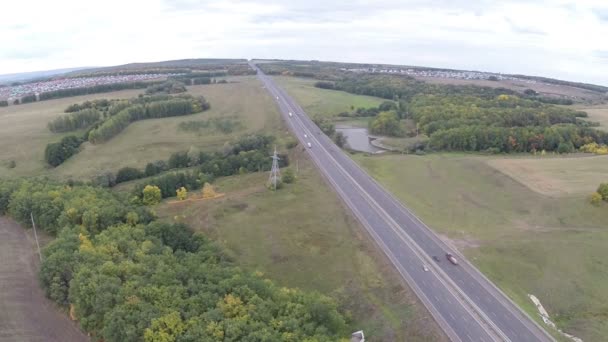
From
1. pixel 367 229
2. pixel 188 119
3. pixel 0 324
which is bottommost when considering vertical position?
pixel 0 324

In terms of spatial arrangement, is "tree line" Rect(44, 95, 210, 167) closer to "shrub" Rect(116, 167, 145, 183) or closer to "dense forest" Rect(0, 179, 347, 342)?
"shrub" Rect(116, 167, 145, 183)

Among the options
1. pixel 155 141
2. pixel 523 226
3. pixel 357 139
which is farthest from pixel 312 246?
pixel 155 141

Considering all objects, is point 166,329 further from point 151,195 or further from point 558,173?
point 558,173

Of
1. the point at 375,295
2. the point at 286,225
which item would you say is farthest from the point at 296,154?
the point at 375,295

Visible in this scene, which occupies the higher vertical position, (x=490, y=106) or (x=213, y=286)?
(x=490, y=106)

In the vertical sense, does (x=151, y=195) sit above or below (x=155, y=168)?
below

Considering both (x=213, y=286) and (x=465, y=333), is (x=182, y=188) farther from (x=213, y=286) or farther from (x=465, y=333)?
(x=465, y=333)

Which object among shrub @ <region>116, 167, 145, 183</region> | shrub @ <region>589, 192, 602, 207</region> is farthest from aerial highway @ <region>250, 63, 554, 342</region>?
shrub @ <region>116, 167, 145, 183</region>
